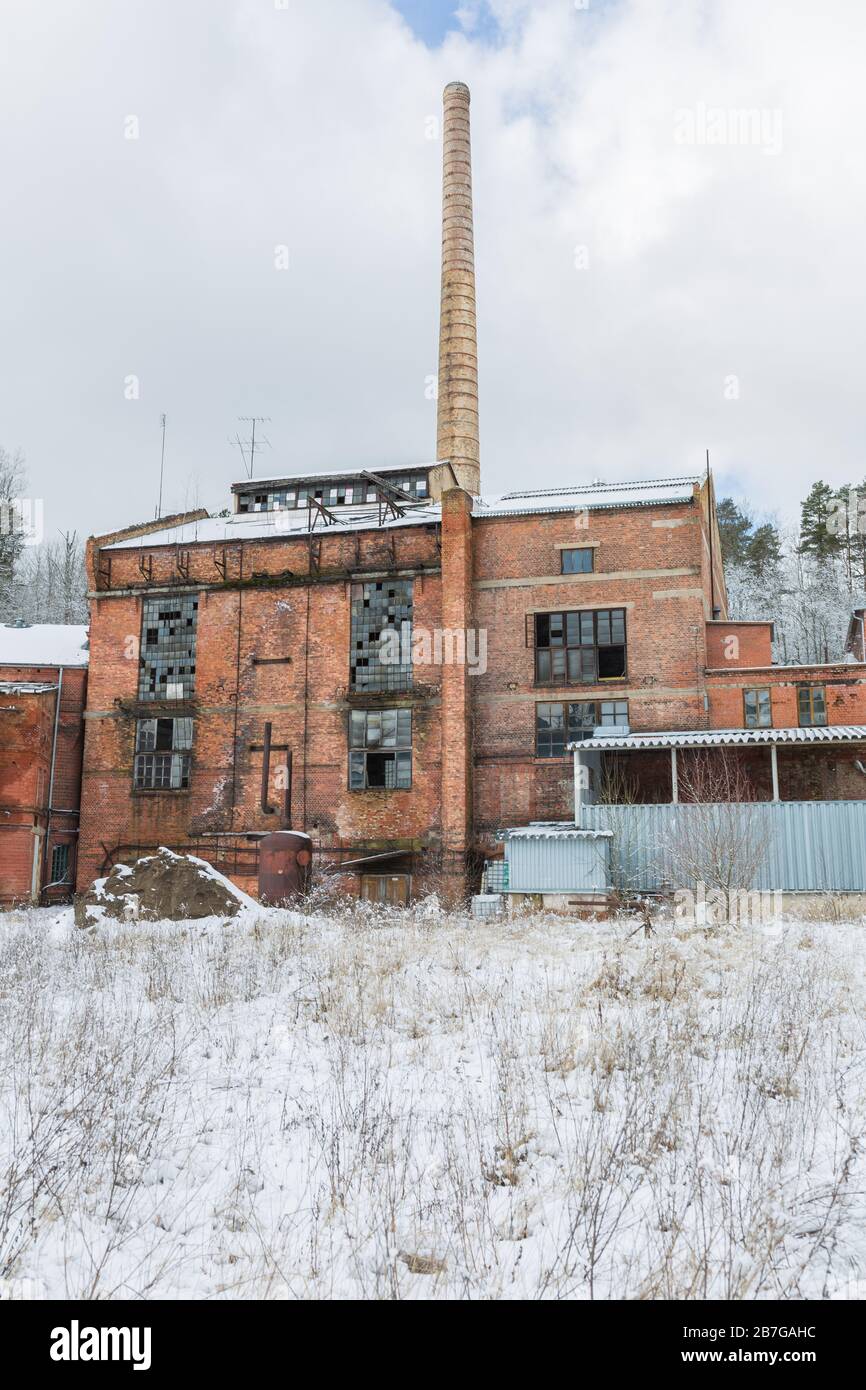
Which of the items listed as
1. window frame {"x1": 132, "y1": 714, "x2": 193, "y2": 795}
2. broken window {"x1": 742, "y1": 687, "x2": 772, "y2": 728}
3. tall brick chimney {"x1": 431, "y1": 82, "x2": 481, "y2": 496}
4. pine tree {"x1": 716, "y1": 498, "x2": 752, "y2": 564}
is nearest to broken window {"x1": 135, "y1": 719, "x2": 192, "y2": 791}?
window frame {"x1": 132, "y1": 714, "x2": 193, "y2": 795}

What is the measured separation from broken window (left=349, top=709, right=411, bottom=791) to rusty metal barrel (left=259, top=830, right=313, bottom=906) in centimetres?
302

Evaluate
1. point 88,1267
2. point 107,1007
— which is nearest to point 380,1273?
point 88,1267

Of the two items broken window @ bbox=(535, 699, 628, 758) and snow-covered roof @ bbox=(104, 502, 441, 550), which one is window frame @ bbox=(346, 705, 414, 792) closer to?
broken window @ bbox=(535, 699, 628, 758)

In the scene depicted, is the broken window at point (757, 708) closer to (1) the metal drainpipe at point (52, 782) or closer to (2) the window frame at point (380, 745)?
(2) the window frame at point (380, 745)

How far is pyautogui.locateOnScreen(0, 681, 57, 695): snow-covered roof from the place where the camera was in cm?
2686

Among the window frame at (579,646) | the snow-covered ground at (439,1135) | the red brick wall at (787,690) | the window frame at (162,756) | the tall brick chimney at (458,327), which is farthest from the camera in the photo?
the tall brick chimney at (458,327)

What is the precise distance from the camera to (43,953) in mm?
13805

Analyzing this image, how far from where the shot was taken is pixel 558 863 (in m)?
20.7

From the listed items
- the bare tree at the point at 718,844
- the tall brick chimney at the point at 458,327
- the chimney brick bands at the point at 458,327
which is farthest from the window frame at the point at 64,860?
the chimney brick bands at the point at 458,327

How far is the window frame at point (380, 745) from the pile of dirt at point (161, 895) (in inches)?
279

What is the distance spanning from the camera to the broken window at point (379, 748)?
2541cm

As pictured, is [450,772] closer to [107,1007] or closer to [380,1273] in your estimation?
[107,1007]

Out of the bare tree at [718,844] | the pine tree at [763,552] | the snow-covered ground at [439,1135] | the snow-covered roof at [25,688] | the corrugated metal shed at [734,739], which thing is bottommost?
the snow-covered ground at [439,1135]

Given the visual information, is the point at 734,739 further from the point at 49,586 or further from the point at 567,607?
the point at 49,586
